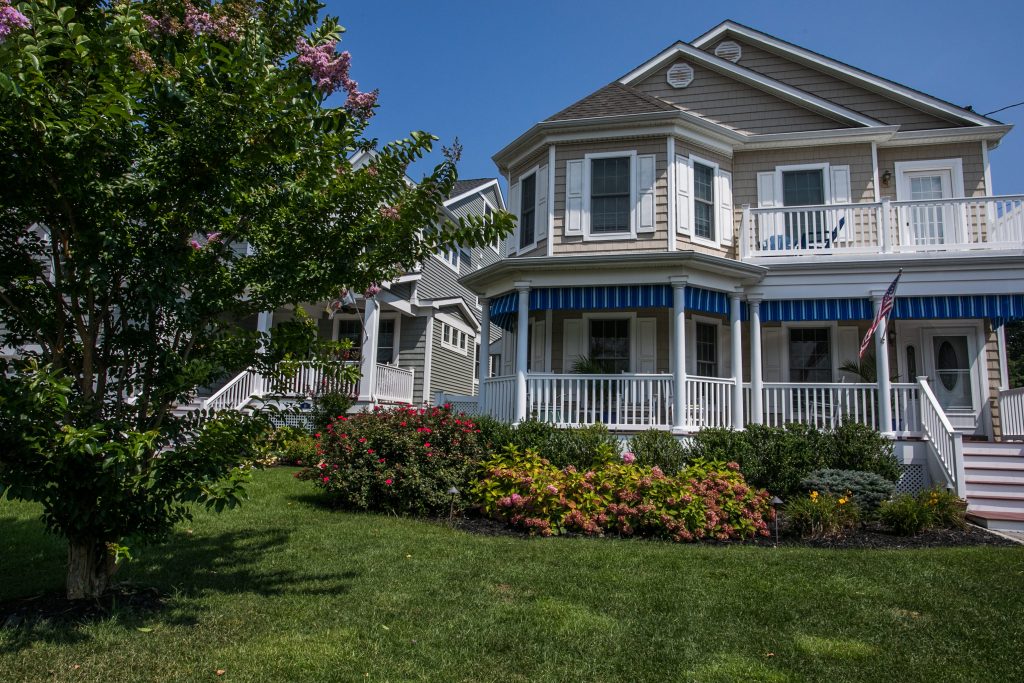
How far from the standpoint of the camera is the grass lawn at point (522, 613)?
13.0ft

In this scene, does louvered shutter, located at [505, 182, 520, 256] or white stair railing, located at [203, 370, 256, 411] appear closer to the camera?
louvered shutter, located at [505, 182, 520, 256]

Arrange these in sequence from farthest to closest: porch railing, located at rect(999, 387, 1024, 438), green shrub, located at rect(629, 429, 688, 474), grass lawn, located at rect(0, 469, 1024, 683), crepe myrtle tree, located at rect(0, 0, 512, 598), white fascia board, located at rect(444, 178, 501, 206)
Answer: white fascia board, located at rect(444, 178, 501, 206) → porch railing, located at rect(999, 387, 1024, 438) → green shrub, located at rect(629, 429, 688, 474) → grass lawn, located at rect(0, 469, 1024, 683) → crepe myrtle tree, located at rect(0, 0, 512, 598)

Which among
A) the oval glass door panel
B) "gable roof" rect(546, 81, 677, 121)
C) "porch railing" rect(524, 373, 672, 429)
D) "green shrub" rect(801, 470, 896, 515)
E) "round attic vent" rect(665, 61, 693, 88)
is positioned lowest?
"green shrub" rect(801, 470, 896, 515)

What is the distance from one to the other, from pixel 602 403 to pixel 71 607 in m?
8.29

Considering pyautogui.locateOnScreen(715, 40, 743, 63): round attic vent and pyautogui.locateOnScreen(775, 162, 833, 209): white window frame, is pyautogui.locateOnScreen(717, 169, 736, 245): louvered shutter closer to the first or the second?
pyautogui.locateOnScreen(775, 162, 833, 209): white window frame

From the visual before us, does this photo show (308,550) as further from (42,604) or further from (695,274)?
(695,274)

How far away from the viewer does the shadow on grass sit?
4.33 m

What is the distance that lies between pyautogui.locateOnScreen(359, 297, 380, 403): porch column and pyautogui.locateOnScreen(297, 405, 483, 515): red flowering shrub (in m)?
6.06

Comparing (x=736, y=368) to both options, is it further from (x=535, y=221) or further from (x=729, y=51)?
(x=729, y=51)

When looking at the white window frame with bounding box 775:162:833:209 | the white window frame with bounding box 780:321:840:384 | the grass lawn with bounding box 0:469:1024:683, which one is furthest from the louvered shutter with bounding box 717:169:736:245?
the grass lawn with bounding box 0:469:1024:683

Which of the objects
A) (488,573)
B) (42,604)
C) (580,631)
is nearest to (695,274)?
(488,573)

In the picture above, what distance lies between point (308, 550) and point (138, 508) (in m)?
2.66

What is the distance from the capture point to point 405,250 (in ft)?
17.7

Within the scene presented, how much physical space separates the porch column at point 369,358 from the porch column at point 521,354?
5394mm
